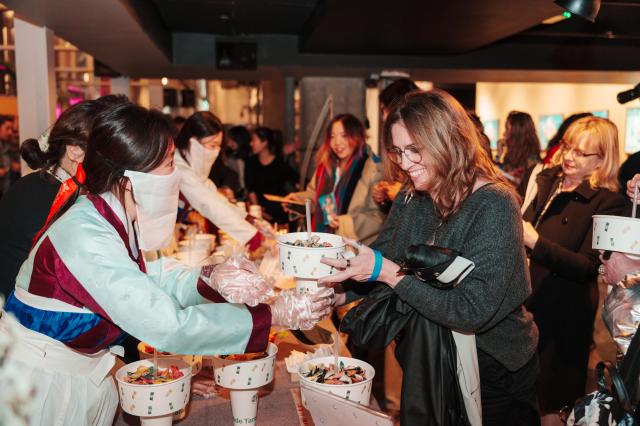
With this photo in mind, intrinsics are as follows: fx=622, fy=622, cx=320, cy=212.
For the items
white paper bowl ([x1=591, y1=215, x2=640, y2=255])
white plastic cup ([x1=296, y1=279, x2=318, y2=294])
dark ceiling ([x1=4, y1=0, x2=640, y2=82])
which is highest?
dark ceiling ([x1=4, y1=0, x2=640, y2=82])

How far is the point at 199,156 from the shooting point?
3.66m

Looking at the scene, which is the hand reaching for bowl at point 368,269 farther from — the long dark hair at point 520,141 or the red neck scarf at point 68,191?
the long dark hair at point 520,141

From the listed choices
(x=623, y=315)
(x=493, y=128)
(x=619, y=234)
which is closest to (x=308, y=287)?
(x=623, y=315)

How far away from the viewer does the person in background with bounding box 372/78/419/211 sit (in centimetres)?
322

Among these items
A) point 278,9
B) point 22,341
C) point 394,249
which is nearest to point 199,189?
point 394,249

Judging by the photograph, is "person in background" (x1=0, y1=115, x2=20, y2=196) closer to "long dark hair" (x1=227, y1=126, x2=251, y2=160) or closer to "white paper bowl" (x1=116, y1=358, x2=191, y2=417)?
"long dark hair" (x1=227, y1=126, x2=251, y2=160)

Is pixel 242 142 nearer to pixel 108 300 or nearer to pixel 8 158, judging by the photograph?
pixel 8 158

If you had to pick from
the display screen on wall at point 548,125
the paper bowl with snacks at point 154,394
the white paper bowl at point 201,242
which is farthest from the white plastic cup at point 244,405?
the display screen on wall at point 548,125

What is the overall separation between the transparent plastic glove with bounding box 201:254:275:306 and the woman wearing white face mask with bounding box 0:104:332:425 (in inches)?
1.1

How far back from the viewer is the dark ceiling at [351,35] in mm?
4758

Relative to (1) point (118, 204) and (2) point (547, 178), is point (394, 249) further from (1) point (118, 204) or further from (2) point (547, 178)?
(2) point (547, 178)

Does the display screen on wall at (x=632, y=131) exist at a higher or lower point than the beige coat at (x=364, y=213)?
higher

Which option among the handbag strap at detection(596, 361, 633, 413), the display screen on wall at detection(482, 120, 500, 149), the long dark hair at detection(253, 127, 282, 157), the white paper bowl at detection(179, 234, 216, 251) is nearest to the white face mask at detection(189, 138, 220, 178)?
the white paper bowl at detection(179, 234, 216, 251)

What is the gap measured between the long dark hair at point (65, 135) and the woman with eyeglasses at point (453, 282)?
3.59 ft
